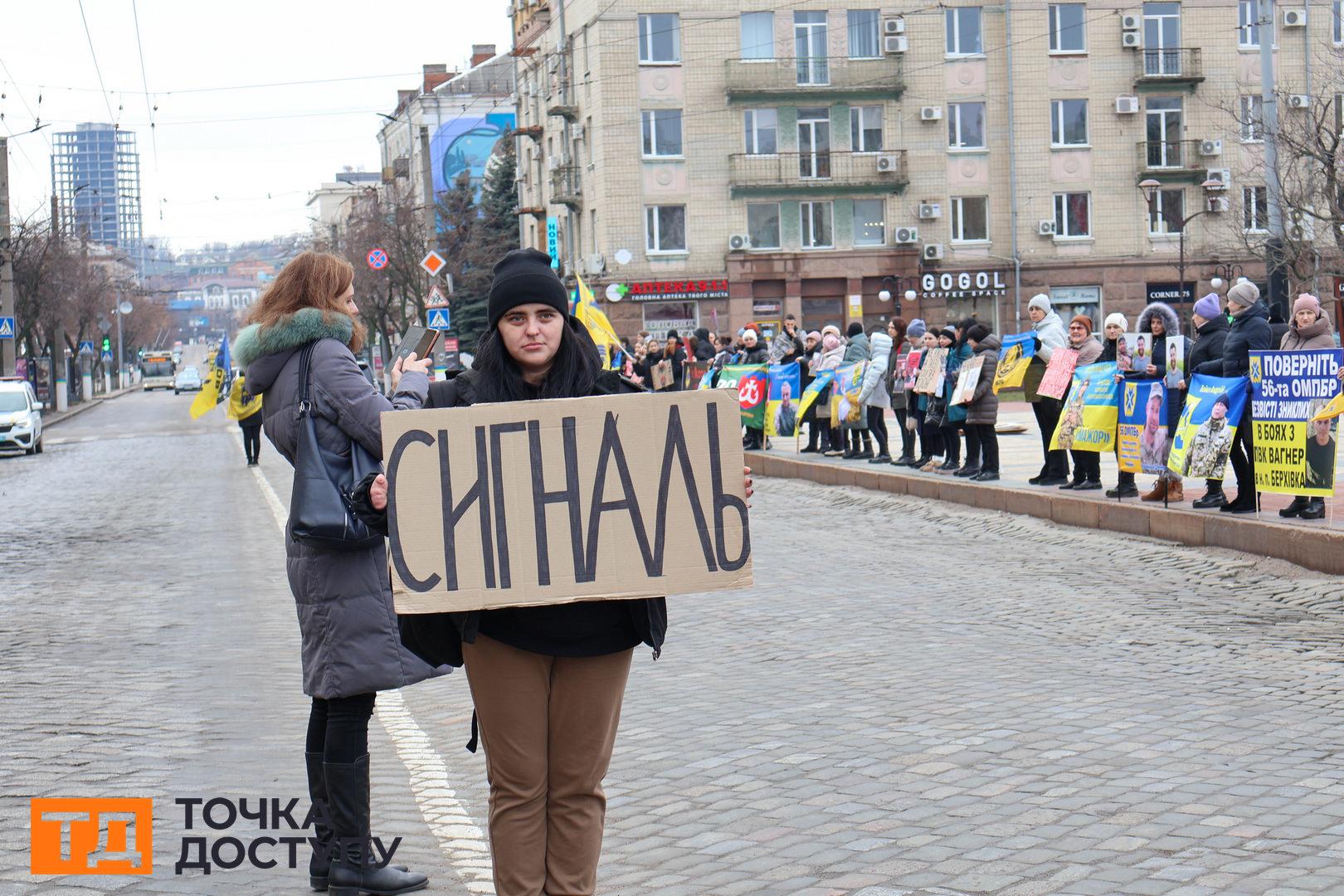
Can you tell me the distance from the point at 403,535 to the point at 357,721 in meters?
1.20

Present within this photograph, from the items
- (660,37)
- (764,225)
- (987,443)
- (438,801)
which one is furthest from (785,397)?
(660,37)

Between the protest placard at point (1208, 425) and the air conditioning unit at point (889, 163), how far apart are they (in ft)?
137

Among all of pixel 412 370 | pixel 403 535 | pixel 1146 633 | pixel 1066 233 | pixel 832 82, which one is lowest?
pixel 1146 633

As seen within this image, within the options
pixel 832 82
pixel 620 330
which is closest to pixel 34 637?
pixel 620 330

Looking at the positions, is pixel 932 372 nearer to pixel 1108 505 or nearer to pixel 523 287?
pixel 1108 505

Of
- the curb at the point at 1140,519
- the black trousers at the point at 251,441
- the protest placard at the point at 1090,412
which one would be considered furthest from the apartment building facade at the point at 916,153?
the protest placard at the point at 1090,412

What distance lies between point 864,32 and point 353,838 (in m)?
52.5

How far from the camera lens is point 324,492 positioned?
468 cm

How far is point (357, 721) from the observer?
4.94 metres

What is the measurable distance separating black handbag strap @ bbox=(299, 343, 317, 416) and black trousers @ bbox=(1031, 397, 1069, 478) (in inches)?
513

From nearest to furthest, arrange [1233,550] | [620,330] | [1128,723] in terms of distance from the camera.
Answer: [1128,723]
[1233,550]
[620,330]

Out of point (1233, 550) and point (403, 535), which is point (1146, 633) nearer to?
point (1233, 550)

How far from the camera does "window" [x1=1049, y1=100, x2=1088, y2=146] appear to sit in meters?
54.4

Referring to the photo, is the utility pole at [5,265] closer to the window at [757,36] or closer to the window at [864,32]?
the window at [757,36]
